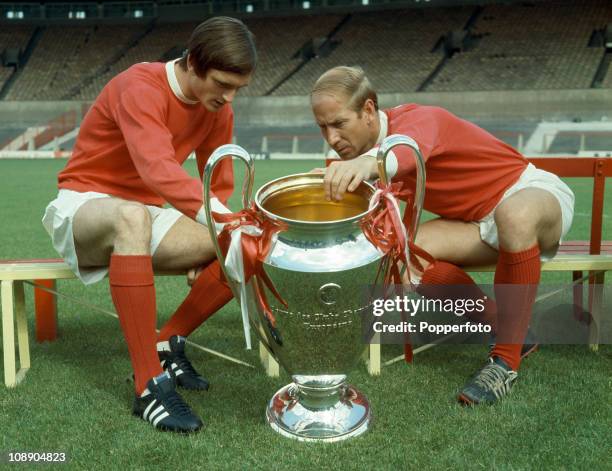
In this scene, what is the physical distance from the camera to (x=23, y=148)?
78.0ft

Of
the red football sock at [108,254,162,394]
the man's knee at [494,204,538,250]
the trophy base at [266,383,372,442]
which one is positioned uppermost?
the man's knee at [494,204,538,250]

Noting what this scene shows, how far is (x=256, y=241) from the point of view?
5.99 feet

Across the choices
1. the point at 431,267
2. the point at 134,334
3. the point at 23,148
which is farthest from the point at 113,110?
the point at 23,148

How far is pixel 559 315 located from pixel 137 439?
2.15m

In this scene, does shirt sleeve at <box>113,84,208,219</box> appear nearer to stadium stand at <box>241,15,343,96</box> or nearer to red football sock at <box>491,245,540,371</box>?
red football sock at <box>491,245,540,371</box>

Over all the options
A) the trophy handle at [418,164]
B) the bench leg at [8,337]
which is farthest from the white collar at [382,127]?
the bench leg at [8,337]

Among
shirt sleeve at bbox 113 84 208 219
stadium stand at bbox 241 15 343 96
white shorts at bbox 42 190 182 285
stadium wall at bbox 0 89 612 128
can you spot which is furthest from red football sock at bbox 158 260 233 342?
stadium stand at bbox 241 15 343 96

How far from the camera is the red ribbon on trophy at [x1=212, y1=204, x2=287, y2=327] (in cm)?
181

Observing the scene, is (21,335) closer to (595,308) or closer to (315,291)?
(315,291)

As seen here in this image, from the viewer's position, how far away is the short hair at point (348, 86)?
84.5 inches

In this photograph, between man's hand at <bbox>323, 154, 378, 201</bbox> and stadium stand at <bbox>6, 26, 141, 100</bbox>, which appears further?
stadium stand at <bbox>6, 26, 141, 100</bbox>

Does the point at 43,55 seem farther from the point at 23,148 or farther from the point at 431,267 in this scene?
the point at 431,267

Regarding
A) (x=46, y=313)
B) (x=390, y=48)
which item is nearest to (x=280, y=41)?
(x=390, y=48)

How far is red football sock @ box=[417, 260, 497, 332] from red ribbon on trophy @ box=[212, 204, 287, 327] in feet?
2.72
